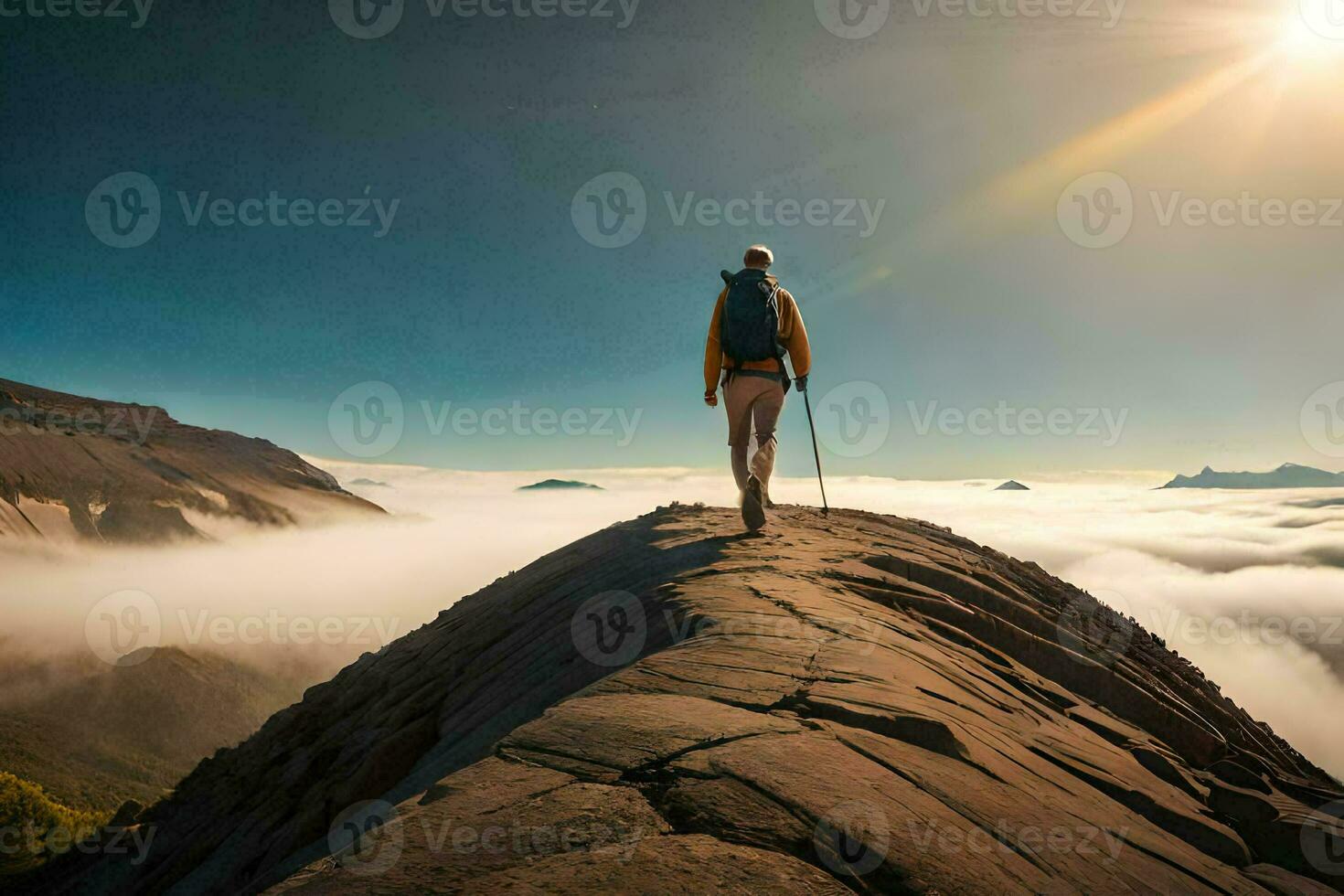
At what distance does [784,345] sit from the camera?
875 cm

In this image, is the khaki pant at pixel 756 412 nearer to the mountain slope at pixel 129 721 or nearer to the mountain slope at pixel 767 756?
the mountain slope at pixel 767 756

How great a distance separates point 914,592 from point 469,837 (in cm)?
509

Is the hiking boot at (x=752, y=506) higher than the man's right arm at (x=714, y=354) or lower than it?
lower

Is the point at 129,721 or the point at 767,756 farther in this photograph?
the point at 129,721

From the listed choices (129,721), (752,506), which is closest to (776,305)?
(752,506)

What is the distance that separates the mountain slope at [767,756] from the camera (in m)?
2.23

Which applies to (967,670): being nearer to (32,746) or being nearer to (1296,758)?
(1296,758)

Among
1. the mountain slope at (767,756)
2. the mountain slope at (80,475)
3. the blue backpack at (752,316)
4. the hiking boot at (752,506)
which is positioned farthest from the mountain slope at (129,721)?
the blue backpack at (752,316)

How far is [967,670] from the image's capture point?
498 centimetres

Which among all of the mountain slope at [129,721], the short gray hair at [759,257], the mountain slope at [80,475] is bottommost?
the mountain slope at [129,721]

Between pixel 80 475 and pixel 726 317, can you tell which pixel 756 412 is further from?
pixel 80 475

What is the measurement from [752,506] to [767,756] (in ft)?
18.1

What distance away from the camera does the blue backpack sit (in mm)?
8133

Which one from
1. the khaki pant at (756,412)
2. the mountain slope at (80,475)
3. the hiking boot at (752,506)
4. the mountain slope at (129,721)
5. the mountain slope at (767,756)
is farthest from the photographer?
the mountain slope at (80,475)
